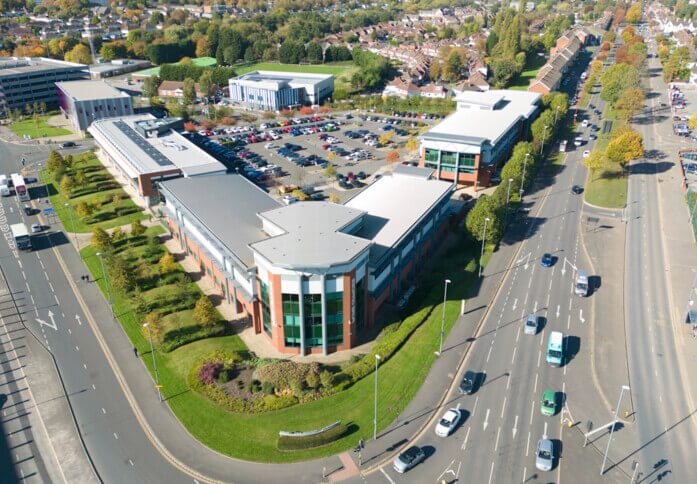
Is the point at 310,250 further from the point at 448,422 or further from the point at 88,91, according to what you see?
the point at 88,91

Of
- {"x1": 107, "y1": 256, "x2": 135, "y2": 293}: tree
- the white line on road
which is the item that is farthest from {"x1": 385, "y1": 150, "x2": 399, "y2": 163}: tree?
the white line on road

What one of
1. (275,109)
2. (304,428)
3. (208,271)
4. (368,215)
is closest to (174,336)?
(208,271)

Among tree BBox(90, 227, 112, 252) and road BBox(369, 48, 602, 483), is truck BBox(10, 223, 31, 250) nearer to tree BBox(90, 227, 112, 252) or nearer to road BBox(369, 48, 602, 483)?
tree BBox(90, 227, 112, 252)

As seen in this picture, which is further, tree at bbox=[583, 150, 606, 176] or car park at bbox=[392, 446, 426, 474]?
tree at bbox=[583, 150, 606, 176]

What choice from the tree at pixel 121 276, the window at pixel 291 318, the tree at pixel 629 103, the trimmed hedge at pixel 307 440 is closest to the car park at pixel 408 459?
the trimmed hedge at pixel 307 440

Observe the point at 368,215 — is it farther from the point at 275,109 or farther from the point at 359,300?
the point at 275,109

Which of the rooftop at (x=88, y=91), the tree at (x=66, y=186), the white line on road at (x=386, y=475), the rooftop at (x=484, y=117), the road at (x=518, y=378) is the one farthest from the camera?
the rooftop at (x=88, y=91)

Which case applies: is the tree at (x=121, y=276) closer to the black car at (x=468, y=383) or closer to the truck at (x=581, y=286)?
the black car at (x=468, y=383)
